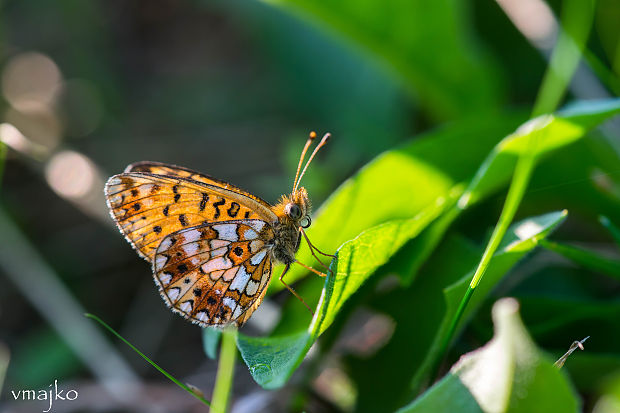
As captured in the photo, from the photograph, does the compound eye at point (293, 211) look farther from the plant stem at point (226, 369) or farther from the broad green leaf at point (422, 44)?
the broad green leaf at point (422, 44)

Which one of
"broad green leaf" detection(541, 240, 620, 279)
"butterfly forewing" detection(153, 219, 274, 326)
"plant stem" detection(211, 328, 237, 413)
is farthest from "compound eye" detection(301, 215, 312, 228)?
"broad green leaf" detection(541, 240, 620, 279)

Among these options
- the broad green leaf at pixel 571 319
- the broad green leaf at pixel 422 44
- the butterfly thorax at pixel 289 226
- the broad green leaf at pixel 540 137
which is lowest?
the broad green leaf at pixel 571 319

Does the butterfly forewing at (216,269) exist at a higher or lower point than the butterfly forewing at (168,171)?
lower

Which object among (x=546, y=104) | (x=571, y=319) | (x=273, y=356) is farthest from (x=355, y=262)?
(x=546, y=104)

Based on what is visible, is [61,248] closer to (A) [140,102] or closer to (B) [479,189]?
(A) [140,102]

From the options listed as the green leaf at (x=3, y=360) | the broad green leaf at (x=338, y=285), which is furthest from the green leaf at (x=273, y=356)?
the green leaf at (x=3, y=360)
